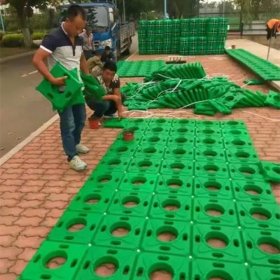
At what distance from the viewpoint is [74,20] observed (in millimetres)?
3955

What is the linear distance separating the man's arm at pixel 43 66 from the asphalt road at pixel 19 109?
2.23 m

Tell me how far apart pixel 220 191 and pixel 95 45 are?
36.9 feet

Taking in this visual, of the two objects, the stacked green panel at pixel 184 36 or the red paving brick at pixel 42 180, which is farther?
the stacked green panel at pixel 184 36

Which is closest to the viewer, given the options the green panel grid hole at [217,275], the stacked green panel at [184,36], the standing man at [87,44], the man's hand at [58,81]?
the green panel grid hole at [217,275]

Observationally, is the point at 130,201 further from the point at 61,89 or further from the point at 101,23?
the point at 101,23

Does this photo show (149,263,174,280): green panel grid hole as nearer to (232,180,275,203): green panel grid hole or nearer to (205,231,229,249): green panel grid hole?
(205,231,229,249): green panel grid hole

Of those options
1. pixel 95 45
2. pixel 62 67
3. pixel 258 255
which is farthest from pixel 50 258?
pixel 95 45

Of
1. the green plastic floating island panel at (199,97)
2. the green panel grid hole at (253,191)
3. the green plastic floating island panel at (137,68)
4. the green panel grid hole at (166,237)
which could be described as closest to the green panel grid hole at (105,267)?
the green panel grid hole at (166,237)

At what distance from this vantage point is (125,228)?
11.1ft

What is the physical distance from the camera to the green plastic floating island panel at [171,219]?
9.30ft

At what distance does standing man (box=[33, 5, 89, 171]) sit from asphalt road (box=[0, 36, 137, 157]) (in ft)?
5.90

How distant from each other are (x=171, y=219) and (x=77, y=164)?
1.66 meters

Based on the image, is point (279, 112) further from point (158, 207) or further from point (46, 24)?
point (46, 24)

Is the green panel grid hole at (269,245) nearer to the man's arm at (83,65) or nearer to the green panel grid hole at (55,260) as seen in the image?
the green panel grid hole at (55,260)
